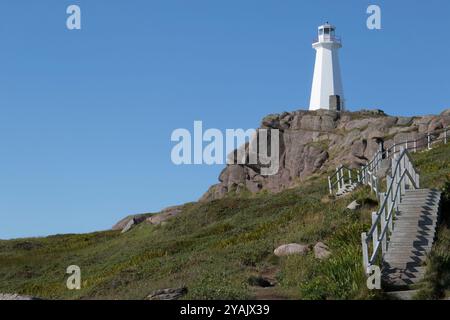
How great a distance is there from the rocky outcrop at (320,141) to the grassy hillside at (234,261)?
1559cm

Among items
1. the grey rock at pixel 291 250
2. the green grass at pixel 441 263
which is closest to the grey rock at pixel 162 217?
the grey rock at pixel 291 250

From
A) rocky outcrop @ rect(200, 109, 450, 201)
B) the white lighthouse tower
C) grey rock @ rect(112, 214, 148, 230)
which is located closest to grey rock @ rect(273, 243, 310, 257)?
grey rock @ rect(112, 214, 148, 230)

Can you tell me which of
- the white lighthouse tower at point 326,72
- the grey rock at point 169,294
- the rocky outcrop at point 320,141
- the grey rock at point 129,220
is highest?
the white lighthouse tower at point 326,72

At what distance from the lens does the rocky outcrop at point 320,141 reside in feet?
202

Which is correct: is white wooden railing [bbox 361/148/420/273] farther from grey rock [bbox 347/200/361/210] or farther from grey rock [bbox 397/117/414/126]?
grey rock [bbox 397/117/414/126]

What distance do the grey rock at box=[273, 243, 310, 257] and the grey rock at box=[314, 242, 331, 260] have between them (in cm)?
58

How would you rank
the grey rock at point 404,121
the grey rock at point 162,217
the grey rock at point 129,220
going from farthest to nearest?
1. the grey rock at point 404,121
2. the grey rock at point 129,220
3. the grey rock at point 162,217

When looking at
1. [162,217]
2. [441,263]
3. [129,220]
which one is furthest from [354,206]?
[129,220]

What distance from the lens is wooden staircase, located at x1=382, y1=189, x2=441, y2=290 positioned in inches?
626

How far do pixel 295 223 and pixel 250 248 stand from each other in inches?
155

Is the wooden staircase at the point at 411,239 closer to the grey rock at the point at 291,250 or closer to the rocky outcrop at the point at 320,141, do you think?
the grey rock at the point at 291,250

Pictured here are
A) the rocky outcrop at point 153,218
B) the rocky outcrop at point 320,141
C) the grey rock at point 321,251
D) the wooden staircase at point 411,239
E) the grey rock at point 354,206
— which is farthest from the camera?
the rocky outcrop at point 320,141
